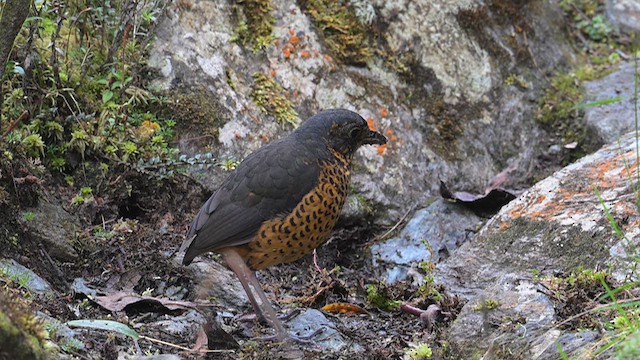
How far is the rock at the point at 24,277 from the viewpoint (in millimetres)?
4461

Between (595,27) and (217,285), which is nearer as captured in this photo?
(217,285)

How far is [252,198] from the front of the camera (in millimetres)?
5012

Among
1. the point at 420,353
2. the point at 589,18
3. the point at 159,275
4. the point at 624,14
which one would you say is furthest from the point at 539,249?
the point at 624,14

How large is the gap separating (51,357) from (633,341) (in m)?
2.11

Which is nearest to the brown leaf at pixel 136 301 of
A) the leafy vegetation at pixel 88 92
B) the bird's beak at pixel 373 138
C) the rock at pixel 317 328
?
the rock at pixel 317 328

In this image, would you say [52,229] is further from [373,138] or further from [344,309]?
[373,138]

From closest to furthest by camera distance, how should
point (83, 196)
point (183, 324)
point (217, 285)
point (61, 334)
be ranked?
point (61, 334)
point (183, 324)
point (217, 285)
point (83, 196)

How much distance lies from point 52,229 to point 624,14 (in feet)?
22.3

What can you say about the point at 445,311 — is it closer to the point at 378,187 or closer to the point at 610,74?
the point at 378,187

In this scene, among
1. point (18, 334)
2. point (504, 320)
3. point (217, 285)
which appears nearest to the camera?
point (18, 334)

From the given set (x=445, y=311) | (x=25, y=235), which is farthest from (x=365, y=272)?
(x=25, y=235)

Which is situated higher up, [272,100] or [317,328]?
[272,100]

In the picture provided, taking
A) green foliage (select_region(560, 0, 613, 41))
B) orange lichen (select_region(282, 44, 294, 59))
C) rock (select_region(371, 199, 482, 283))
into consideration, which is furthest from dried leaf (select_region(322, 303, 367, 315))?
green foliage (select_region(560, 0, 613, 41))

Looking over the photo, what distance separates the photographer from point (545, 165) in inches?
287
